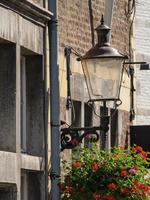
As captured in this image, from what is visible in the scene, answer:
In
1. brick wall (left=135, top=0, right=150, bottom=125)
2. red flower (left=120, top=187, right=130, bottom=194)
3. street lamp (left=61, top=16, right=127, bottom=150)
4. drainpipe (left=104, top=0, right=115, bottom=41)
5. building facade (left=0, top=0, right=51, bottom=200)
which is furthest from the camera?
brick wall (left=135, top=0, right=150, bottom=125)

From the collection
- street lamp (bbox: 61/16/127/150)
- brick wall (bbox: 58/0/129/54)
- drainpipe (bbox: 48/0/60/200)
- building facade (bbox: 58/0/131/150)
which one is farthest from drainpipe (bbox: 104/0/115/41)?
street lamp (bbox: 61/16/127/150)

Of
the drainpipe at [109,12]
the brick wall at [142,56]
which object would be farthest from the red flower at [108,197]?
the brick wall at [142,56]

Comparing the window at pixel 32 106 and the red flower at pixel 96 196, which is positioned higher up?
the window at pixel 32 106

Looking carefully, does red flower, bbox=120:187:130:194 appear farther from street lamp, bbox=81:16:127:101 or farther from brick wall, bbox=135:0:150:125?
brick wall, bbox=135:0:150:125

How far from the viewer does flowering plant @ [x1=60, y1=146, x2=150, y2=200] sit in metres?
13.0

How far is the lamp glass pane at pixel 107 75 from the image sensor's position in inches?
482

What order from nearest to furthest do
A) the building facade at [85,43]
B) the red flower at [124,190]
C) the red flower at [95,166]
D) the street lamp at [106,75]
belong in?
the street lamp at [106,75], the red flower at [124,190], the red flower at [95,166], the building facade at [85,43]

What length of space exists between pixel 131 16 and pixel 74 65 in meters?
3.01

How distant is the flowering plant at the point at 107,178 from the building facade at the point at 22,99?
1.44 ft

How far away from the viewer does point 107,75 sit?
12.2m

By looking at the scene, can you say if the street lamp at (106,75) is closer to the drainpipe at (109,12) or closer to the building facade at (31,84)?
the building facade at (31,84)

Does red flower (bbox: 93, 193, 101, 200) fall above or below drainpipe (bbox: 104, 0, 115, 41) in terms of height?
below

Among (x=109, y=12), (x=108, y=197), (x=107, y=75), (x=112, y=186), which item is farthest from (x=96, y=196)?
(x=109, y=12)

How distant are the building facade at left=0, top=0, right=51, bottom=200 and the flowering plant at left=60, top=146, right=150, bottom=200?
1.44 feet
